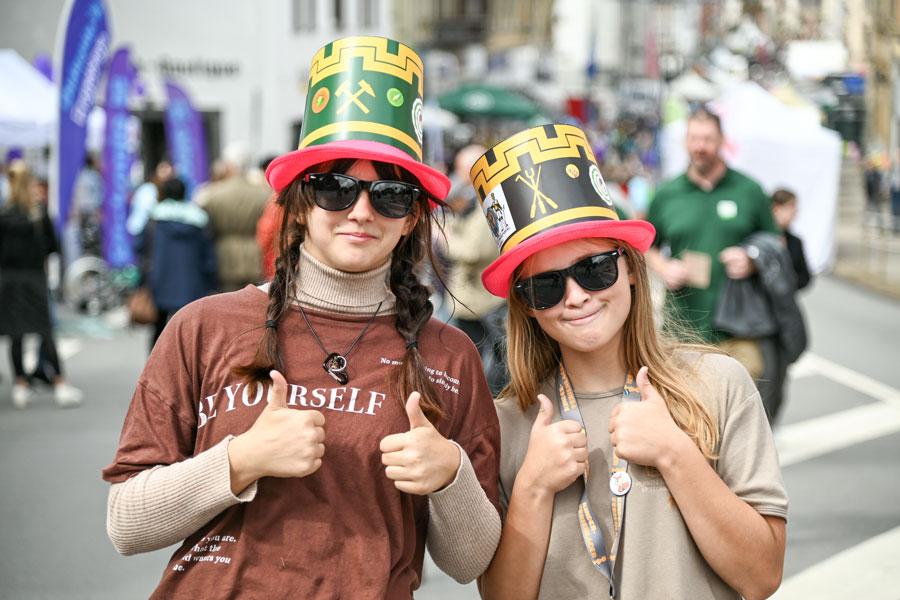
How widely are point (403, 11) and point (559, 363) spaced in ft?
152

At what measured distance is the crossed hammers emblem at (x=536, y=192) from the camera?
2.58m

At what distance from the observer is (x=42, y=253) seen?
10.2m

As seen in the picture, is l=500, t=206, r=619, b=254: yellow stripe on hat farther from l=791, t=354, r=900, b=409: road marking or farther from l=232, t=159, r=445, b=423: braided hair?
l=791, t=354, r=900, b=409: road marking

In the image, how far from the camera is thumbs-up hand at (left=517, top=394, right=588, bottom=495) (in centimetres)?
244

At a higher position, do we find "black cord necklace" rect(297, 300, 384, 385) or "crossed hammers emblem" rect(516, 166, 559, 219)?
"crossed hammers emblem" rect(516, 166, 559, 219)

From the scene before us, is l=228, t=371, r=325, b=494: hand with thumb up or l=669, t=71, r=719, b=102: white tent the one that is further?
l=669, t=71, r=719, b=102: white tent

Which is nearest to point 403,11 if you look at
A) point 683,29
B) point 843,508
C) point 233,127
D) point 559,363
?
point 233,127

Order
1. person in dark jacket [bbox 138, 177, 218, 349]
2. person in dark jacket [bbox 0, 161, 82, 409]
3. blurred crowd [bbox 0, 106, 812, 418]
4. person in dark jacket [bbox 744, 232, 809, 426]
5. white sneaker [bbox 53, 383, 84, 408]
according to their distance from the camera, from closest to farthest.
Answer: person in dark jacket [bbox 744, 232, 809, 426], blurred crowd [bbox 0, 106, 812, 418], white sneaker [bbox 53, 383, 84, 408], person in dark jacket [bbox 0, 161, 82, 409], person in dark jacket [bbox 138, 177, 218, 349]

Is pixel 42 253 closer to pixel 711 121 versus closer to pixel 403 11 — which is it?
pixel 711 121

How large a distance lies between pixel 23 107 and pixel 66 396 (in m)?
6.72

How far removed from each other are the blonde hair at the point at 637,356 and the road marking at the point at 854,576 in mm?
2892

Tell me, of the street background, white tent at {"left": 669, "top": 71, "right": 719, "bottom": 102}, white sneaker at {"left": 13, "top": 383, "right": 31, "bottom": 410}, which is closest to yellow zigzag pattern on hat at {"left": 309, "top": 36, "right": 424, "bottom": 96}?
the street background

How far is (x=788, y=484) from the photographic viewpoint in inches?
277

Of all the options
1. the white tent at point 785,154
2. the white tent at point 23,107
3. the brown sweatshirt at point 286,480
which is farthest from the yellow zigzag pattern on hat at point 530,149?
the white tent at point 23,107
